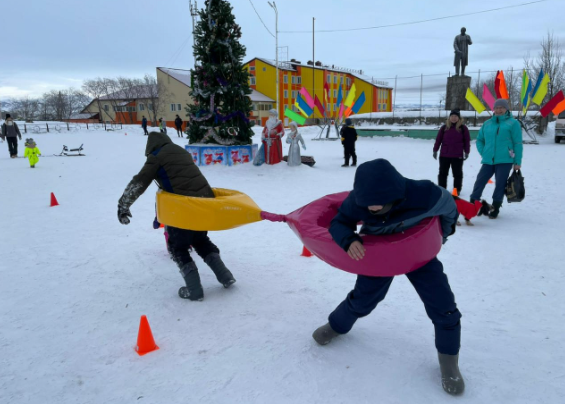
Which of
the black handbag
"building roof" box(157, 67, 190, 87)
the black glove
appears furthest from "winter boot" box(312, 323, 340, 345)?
"building roof" box(157, 67, 190, 87)

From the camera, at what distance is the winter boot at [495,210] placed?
6687mm

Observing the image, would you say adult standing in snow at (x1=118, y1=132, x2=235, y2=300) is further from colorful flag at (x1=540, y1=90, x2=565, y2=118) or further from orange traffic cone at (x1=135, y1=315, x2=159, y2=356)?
colorful flag at (x1=540, y1=90, x2=565, y2=118)

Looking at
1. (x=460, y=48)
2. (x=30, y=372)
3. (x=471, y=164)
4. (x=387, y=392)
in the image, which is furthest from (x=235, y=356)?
(x=460, y=48)

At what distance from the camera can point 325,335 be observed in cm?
307

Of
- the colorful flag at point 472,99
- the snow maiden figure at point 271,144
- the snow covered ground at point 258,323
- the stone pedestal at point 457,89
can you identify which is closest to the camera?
the snow covered ground at point 258,323

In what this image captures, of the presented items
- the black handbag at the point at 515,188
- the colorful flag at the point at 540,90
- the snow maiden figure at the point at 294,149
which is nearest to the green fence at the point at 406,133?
the colorful flag at the point at 540,90

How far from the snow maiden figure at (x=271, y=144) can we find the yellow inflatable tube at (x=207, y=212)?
9.20 m

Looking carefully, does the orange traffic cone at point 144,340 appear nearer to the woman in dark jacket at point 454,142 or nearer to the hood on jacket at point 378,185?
the hood on jacket at point 378,185

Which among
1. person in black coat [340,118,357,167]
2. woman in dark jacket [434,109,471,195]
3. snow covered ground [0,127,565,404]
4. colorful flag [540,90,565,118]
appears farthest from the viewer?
colorful flag [540,90,565,118]

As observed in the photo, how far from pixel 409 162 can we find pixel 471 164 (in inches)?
84.2

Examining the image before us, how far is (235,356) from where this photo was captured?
2982 millimetres

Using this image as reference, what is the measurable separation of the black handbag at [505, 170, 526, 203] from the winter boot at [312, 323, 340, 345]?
15.5 feet

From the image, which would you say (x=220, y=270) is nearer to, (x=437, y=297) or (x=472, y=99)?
(x=437, y=297)

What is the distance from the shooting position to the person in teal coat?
6242 millimetres
